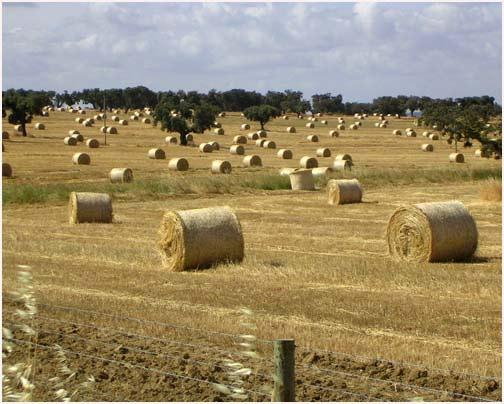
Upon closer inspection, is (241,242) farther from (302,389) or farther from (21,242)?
(302,389)

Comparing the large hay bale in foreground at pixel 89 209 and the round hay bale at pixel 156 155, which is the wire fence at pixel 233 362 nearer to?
the large hay bale in foreground at pixel 89 209

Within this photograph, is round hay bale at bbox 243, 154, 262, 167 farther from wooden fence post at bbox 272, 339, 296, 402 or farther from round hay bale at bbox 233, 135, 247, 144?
wooden fence post at bbox 272, 339, 296, 402

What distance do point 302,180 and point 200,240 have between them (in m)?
21.6

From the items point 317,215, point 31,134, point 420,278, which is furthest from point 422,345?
point 31,134

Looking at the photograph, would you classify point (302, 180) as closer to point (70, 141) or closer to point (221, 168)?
point (221, 168)

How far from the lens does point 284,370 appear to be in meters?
6.29

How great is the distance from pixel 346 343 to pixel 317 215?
1860cm

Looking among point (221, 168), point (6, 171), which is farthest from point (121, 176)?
point (221, 168)

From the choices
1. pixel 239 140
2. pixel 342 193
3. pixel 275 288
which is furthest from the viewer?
pixel 239 140

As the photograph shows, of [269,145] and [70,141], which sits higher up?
[70,141]

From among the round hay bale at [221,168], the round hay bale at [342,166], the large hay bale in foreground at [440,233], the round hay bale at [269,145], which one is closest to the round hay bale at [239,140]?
the round hay bale at [269,145]

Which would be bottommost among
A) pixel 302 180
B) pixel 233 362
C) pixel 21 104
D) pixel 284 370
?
pixel 302 180

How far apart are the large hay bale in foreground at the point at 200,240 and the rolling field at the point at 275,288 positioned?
33 centimetres

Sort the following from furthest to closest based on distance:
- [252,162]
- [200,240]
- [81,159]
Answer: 1. [252,162]
2. [81,159]
3. [200,240]
